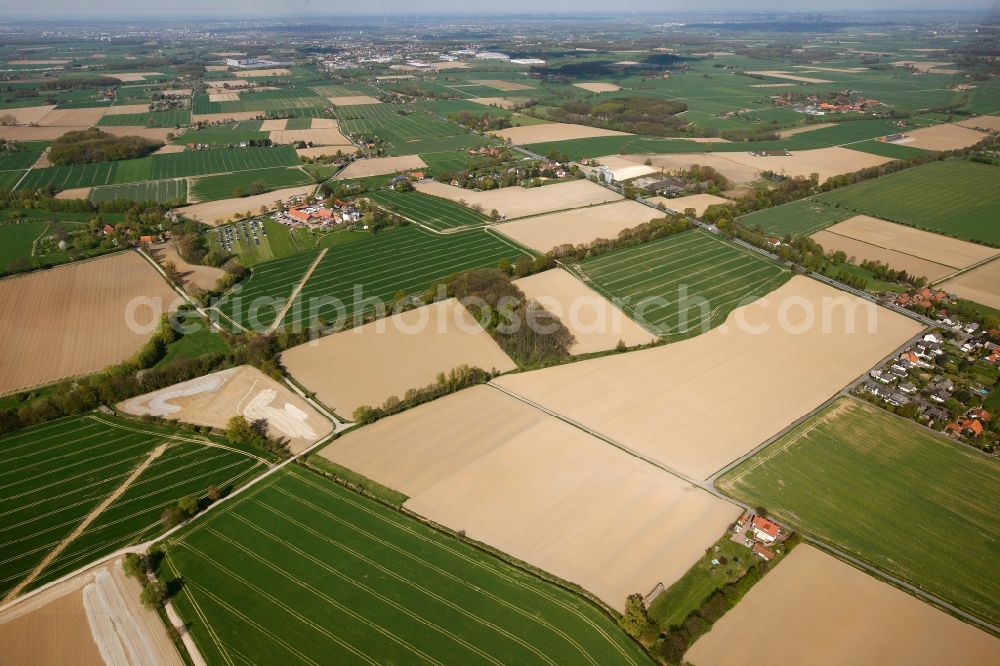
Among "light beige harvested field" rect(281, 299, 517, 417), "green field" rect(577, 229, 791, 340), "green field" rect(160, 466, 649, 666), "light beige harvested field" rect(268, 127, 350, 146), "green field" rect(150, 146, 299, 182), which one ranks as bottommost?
"green field" rect(160, 466, 649, 666)

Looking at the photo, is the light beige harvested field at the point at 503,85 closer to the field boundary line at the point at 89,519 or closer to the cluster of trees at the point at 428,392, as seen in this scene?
the cluster of trees at the point at 428,392

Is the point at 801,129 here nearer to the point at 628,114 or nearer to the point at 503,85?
the point at 628,114

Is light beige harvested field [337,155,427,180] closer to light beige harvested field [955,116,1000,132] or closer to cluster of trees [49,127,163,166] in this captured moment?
cluster of trees [49,127,163,166]

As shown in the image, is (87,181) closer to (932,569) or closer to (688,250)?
(688,250)

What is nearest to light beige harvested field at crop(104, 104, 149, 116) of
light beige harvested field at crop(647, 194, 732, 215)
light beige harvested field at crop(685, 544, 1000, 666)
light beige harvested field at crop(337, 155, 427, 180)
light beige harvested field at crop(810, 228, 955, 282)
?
light beige harvested field at crop(337, 155, 427, 180)

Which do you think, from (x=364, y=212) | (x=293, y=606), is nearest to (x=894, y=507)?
(x=293, y=606)

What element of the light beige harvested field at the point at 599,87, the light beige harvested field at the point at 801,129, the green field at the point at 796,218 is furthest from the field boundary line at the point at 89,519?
the light beige harvested field at the point at 599,87
